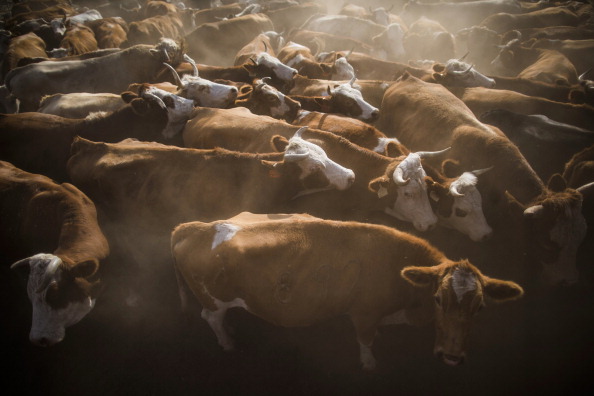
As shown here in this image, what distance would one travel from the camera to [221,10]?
688 inches

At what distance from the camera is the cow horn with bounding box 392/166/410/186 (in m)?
4.93

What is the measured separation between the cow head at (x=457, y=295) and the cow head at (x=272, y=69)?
6.89 metres

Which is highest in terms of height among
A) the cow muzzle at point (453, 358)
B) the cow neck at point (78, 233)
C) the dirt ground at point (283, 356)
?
the cow muzzle at point (453, 358)

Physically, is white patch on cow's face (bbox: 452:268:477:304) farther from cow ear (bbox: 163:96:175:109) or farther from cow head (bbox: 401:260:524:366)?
cow ear (bbox: 163:96:175:109)

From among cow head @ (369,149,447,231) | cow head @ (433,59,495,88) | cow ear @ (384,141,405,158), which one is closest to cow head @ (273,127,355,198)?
cow head @ (369,149,447,231)

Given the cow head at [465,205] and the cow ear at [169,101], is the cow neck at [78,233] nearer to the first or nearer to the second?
the cow ear at [169,101]

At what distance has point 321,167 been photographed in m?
5.16

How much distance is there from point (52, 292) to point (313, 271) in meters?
3.11

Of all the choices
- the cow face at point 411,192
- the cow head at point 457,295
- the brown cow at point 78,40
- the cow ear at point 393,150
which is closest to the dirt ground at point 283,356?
the cow head at point 457,295

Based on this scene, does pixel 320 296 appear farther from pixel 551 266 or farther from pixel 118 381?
pixel 551 266

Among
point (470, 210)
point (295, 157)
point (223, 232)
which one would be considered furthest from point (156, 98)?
point (470, 210)

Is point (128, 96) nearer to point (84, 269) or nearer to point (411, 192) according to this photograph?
point (84, 269)

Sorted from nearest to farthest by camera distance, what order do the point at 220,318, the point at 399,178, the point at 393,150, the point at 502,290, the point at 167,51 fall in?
the point at 502,290 → the point at 220,318 → the point at 399,178 → the point at 393,150 → the point at 167,51

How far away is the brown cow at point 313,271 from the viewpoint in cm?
381
